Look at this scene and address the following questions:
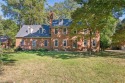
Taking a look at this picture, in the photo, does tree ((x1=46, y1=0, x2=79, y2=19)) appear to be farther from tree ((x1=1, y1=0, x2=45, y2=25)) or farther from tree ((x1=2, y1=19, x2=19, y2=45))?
tree ((x1=2, y1=19, x2=19, y2=45))

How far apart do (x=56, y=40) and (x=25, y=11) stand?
2265cm

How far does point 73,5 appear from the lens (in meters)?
66.3

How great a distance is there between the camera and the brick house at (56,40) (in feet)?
133

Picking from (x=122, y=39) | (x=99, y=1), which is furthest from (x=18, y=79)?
(x=122, y=39)

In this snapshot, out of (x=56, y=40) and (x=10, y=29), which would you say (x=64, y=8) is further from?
(x=56, y=40)

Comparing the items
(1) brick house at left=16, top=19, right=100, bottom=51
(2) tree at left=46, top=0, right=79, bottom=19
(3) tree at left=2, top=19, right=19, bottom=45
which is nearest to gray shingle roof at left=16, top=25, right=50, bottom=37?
(1) brick house at left=16, top=19, right=100, bottom=51

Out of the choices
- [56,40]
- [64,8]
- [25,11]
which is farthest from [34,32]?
[64,8]

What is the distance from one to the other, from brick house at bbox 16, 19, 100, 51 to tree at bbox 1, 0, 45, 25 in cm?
1431

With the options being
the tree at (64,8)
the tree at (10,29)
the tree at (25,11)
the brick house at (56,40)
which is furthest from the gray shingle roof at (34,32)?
the tree at (64,8)

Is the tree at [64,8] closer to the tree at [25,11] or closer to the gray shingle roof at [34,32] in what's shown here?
the tree at [25,11]

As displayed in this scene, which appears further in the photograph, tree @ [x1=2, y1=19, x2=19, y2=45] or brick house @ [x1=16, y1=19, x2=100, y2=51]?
tree @ [x1=2, y1=19, x2=19, y2=45]

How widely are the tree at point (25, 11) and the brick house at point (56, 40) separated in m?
14.3

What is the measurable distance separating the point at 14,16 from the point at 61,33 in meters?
26.0

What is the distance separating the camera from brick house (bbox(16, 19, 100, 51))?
1601 inches
